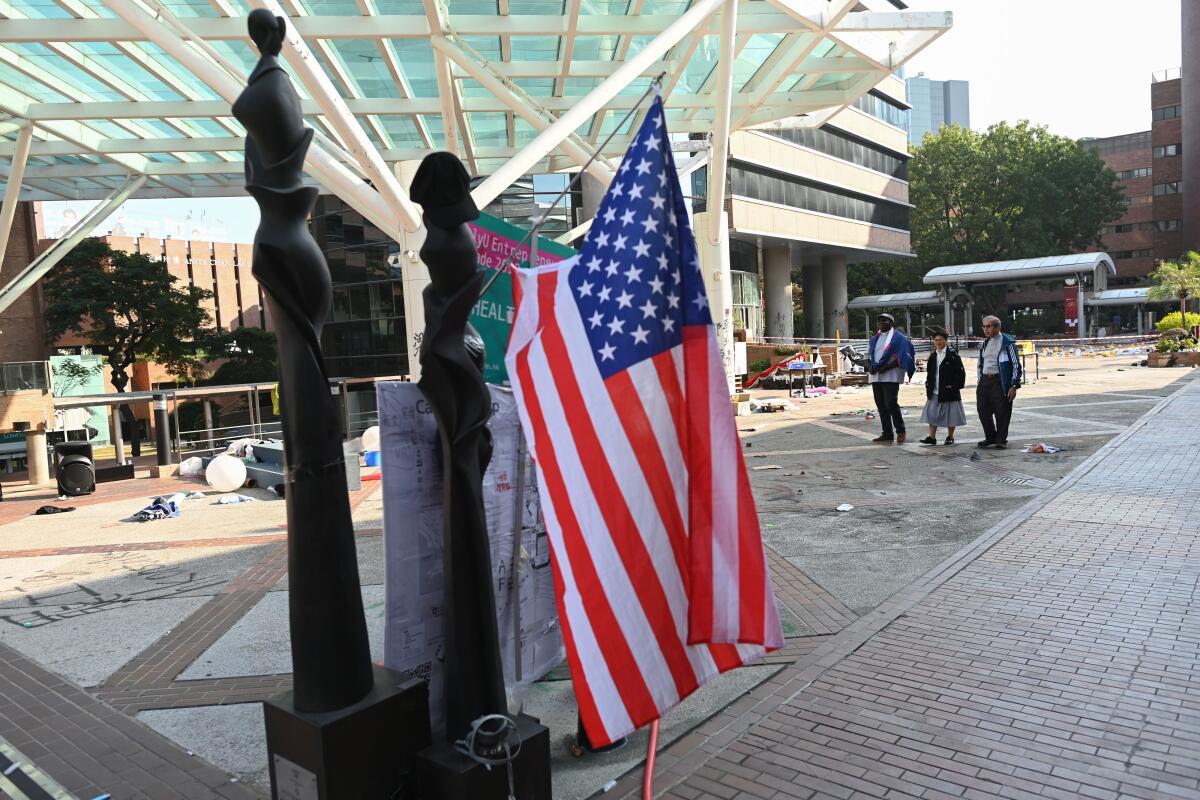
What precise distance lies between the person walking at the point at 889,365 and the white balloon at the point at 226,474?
10871mm

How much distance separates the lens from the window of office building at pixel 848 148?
43156 millimetres

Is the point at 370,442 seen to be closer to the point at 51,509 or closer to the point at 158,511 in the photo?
the point at 158,511

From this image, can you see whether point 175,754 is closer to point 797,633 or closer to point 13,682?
point 13,682

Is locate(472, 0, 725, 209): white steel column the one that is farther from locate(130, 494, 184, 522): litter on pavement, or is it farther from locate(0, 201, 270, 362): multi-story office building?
locate(0, 201, 270, 362): multi-story office building

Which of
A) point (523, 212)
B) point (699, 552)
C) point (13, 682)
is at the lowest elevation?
point (13, 682)

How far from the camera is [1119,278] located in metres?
74.7

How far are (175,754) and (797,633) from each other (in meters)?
3.90

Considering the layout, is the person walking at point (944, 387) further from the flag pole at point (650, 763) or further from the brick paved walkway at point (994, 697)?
the flag pole at point (650, 763)

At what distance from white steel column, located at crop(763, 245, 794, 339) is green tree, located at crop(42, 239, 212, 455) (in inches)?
1116

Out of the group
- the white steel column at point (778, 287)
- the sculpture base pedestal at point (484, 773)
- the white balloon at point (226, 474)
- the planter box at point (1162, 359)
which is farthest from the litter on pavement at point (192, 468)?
the white steel column at point (778, 287)

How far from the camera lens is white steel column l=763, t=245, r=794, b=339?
4556cm

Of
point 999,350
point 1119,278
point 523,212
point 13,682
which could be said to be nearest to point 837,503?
point 999,350

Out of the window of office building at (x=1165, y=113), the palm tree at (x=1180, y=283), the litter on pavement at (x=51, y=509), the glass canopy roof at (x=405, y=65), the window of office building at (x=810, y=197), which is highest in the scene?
the window of office building at (x=1165, y=113)

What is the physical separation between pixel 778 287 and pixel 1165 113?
2023 inches
